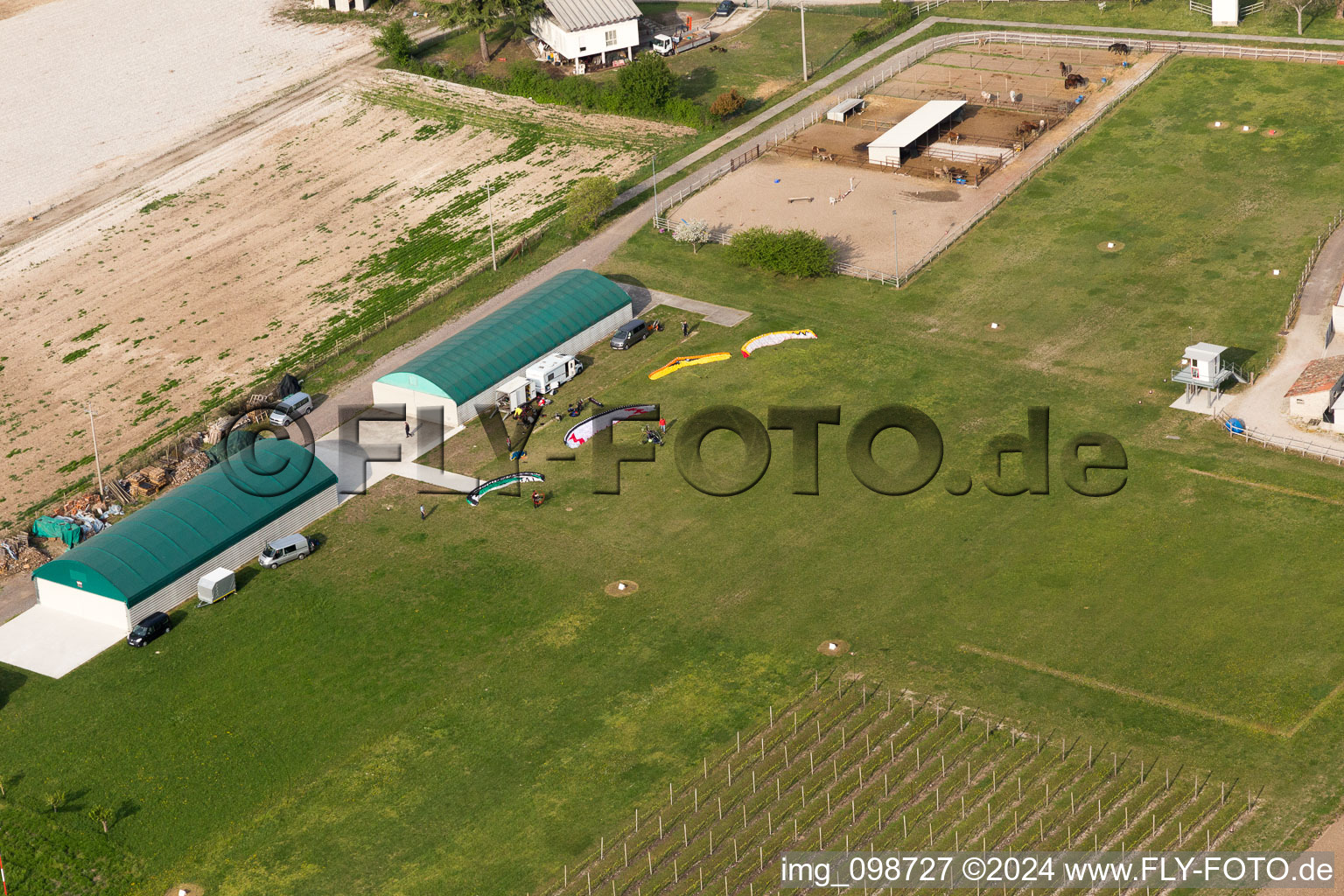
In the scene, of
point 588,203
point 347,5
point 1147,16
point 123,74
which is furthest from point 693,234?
point 123,74

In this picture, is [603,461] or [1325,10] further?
[1325,10]

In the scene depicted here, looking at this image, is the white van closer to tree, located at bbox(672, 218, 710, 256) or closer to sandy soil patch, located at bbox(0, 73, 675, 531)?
sandy soil patch, located at bbox(0, 73, 675, 531)

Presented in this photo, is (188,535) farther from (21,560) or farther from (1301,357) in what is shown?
(1301,357)

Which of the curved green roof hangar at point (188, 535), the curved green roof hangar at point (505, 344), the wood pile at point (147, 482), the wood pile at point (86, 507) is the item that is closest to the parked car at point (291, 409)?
the curved green roof hangar at point (505, 344)

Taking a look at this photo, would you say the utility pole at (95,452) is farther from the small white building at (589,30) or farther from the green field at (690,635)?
the small white building at (589,30)

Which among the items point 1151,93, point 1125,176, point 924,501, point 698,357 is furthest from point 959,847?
point 1151,93

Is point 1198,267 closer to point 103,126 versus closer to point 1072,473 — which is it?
point 1072,473
